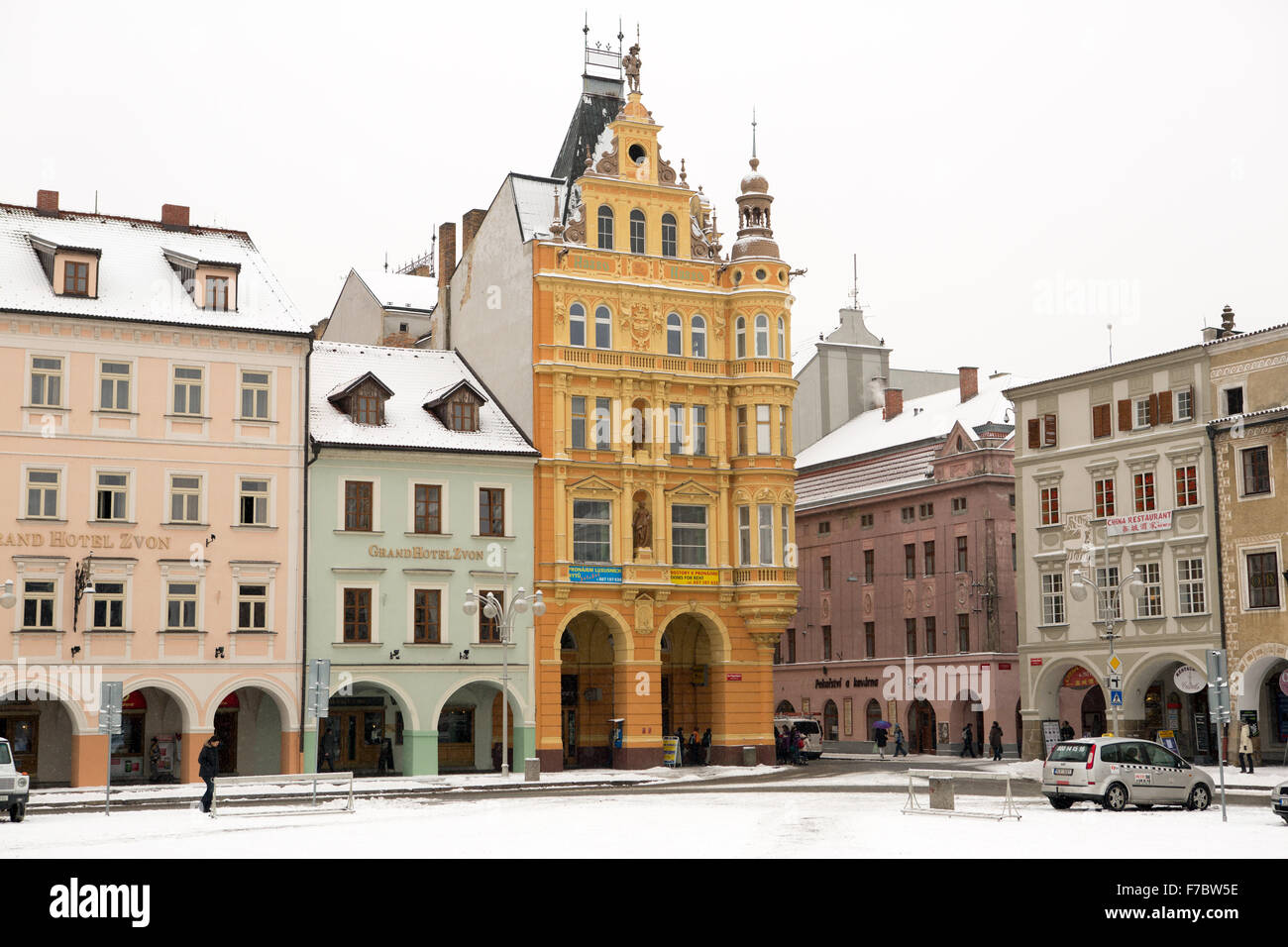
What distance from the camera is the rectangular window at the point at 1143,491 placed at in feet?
206

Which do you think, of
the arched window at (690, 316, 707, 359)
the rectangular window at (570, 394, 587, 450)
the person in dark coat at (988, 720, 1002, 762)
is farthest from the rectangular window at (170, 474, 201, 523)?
the person in dark coat at (988, 720, 1002, 762)

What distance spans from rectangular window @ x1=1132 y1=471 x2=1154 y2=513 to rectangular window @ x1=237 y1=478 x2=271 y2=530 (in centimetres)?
3305

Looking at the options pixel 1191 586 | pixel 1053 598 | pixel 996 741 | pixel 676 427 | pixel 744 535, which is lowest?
pixel 996 741

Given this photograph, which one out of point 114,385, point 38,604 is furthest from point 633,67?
point 38,604

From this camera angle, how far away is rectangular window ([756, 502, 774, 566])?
206 feet

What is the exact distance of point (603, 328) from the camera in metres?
62.2

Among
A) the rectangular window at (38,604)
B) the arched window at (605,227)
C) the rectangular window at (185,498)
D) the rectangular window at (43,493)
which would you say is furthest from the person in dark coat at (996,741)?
the rectangular window at (43,493)

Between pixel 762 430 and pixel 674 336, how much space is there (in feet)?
16.6

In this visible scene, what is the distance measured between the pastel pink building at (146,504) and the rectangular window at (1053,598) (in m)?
30.7

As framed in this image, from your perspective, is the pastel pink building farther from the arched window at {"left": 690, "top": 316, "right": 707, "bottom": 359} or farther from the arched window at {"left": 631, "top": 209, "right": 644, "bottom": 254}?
the arched window at {"left": 690, "top": 316, "right": 707, "bottom": 359}

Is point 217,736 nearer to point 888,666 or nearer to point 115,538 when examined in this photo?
point 115,538

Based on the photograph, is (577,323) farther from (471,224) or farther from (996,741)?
(996,741)

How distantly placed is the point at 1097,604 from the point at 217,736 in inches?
1329

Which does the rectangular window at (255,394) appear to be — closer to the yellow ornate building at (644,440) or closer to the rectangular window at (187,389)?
the rectangular window at (187,389)
